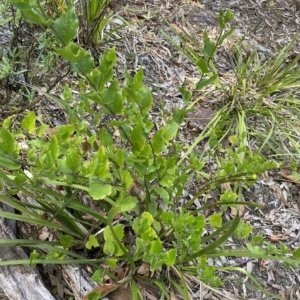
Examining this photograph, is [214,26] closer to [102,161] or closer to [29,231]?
[29,231]

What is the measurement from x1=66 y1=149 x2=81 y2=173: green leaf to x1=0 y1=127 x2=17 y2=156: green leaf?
0.36 ft

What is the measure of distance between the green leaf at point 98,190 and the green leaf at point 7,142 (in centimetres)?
17

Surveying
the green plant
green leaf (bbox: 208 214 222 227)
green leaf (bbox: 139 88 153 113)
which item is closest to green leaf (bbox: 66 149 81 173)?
the green plant

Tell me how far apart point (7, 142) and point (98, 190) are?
20 centimetres

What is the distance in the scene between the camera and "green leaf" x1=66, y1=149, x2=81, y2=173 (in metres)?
0.83

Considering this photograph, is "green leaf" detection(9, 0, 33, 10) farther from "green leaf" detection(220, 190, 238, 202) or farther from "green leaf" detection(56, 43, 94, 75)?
"green leaf" detection(220, 190, 238, 202)

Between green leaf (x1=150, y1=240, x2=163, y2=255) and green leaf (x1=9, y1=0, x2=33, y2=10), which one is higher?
green leaf (x1=9, y1=0, x2=33, y2=10)

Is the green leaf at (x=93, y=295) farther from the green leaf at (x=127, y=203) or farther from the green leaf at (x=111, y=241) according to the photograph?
the green leaf at (x=127, y=203)

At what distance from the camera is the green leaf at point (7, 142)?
79 centimetres

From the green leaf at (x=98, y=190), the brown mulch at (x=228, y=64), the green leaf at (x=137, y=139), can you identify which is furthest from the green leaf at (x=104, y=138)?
the brown mulch at (x=228, y=64)

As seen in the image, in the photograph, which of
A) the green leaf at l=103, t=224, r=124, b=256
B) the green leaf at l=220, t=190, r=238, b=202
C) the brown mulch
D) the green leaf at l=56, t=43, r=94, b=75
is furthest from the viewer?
the brown mulch

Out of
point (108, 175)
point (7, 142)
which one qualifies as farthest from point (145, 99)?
point (7, 142)

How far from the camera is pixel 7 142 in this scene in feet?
2.63

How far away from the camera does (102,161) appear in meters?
0.80
